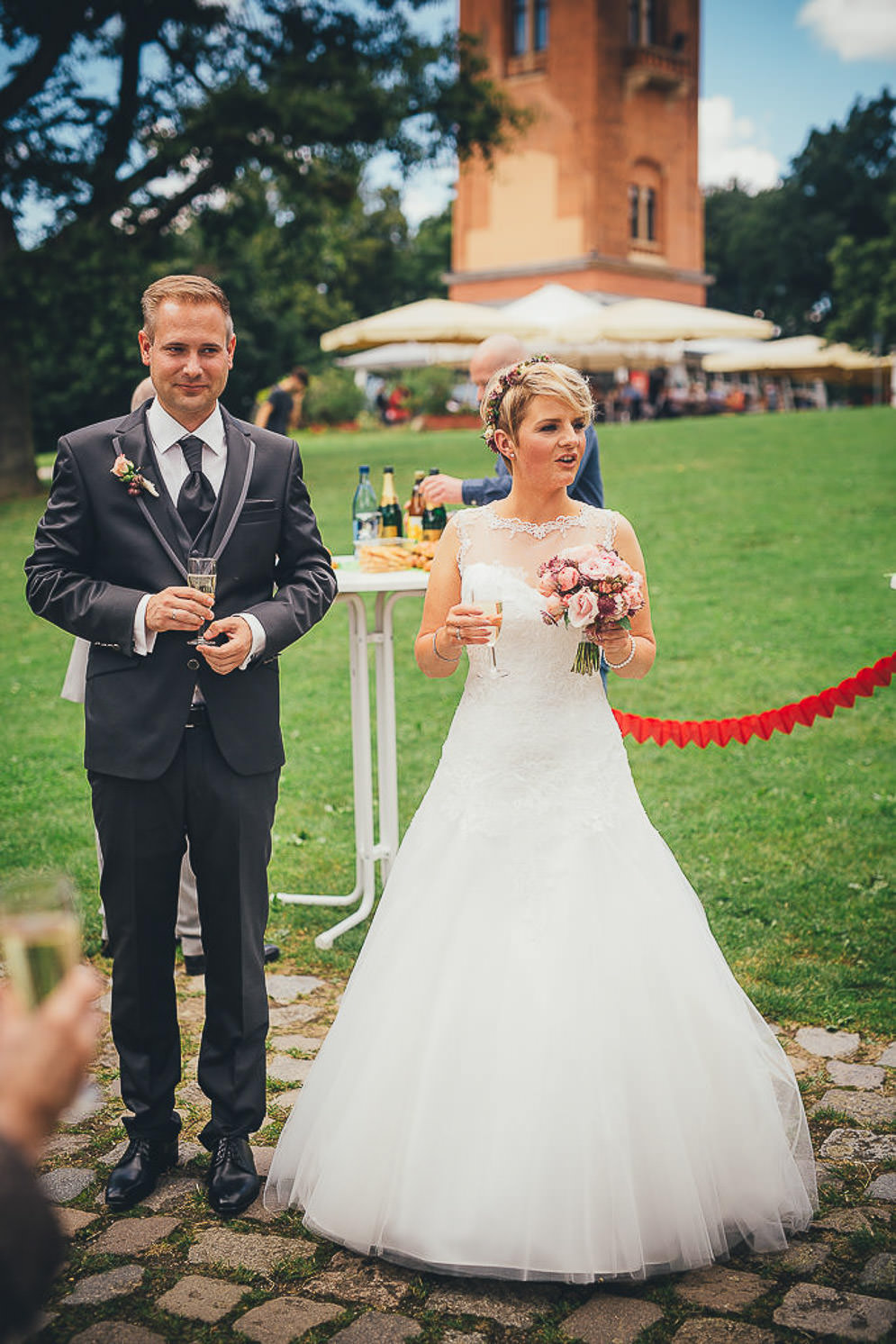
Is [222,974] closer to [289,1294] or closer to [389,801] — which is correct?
[289,1294]

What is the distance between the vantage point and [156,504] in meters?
3.47

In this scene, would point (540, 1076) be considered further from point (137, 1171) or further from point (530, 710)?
point (137, 1171)

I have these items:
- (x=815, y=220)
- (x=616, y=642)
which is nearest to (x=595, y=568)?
(x=616, y=642)

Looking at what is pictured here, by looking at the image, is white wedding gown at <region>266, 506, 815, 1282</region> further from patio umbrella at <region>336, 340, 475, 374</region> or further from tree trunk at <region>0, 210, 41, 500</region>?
tree trunk at <region>0, 210, 41, 500</region>

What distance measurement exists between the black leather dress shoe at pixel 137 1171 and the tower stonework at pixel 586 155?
3709 centimetres

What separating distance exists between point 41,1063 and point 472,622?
2.09 metres

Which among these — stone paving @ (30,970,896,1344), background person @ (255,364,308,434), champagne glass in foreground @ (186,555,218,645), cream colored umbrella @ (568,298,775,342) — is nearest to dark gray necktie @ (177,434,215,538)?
champagne glass in foreground @ (186,555,218,645)

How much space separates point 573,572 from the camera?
3.36 metres

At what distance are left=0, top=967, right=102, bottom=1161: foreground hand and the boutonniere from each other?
6.74 ft

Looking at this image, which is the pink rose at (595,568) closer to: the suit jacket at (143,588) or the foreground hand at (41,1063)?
the suit jacket at (143,588)

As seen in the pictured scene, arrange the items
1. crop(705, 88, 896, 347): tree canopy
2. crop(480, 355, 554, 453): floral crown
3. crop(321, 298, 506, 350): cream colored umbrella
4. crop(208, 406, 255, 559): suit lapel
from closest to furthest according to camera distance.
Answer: crop(208, 406, 255, 559): suit lapel, crop(480, 355, 554, 453): floral crown, crop(321, 298, 506, 350): cream colored umbrella, crop(705, 88, 896, 347): tree canopy

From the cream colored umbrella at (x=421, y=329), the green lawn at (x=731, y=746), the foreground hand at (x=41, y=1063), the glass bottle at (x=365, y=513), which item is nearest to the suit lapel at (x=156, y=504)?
the foreground hand at (x=41, y=1063)

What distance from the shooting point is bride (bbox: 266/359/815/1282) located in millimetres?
3076

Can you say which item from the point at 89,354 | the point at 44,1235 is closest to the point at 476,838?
the point at 44,1235
